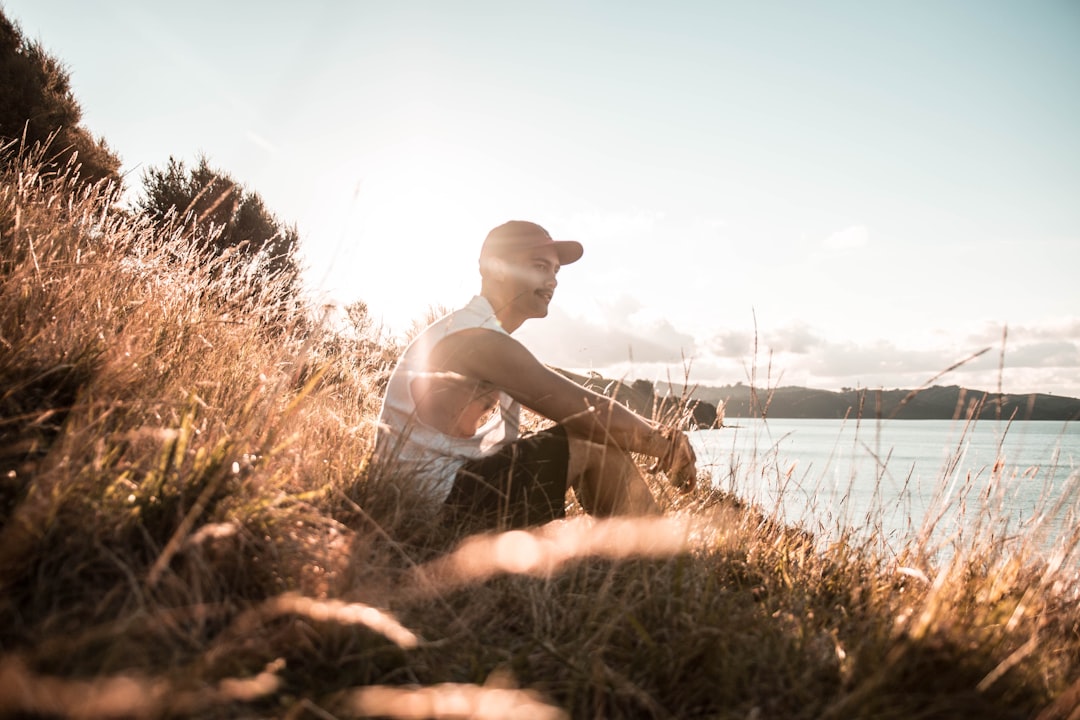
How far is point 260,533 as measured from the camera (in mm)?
1545

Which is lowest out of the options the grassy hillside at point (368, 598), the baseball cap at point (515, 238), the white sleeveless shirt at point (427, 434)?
the grassy hillside at point (368, 598)

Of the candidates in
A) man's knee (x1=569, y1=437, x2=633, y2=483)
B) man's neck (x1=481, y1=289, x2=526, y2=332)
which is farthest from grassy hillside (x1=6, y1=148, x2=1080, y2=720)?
man's neck (x1=481, y1=289, x2=526, y2=332)

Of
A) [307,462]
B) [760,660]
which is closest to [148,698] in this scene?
[307,462]

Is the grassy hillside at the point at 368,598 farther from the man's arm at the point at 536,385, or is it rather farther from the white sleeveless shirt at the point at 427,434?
the man's arm at the point at 536,385

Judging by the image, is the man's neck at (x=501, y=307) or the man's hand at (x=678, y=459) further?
the man's neck at (x=501, y=307)

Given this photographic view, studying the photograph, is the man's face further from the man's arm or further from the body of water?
the body of water

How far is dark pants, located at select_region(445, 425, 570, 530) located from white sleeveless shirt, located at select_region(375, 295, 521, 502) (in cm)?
9

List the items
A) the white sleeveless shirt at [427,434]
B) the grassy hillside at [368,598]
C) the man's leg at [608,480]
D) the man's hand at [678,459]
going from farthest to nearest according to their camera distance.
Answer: the man's hand at [678,459] < the man's leg at [608,480] < the white sleeveless shirt at [427,434] < the grassy hillside at [368,598]

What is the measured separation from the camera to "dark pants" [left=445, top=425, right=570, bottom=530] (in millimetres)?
2312

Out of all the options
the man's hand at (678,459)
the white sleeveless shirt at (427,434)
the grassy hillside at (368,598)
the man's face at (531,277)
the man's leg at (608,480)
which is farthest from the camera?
the man's face at (531,277)

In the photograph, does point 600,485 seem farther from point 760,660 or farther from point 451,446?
point 760,660

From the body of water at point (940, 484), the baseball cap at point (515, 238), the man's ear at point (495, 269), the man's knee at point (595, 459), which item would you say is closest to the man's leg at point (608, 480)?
the man's knee at point (595, 459)

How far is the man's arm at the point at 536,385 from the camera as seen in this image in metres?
2.33

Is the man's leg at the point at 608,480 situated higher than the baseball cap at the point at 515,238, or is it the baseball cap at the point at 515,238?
A: the baseball cap at the point at 515,238
